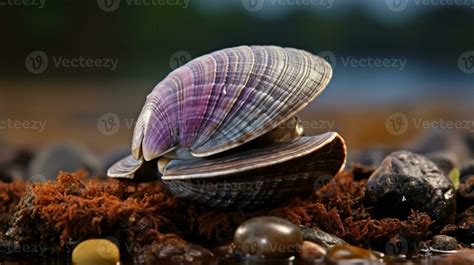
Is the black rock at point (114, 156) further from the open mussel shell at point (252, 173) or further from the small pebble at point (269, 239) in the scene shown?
the small pebble at point (269, 239)

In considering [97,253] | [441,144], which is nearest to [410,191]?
[97,253]

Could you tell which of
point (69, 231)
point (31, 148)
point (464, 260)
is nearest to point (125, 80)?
point (31, 148)

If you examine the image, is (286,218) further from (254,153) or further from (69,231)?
(69,231)

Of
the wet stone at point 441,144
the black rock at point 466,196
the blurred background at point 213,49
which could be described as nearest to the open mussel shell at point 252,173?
the black rock at point 466,196

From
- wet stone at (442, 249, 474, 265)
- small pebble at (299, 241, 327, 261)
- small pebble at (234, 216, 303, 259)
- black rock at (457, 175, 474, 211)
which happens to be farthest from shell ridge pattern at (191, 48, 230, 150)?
black rock at (457, 175, 474, 211)

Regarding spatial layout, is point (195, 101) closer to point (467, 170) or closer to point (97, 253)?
point (97, 253)

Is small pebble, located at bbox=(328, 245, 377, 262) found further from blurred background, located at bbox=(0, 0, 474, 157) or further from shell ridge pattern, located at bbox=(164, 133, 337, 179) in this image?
blurred background, located at bbox=(0, 0, 474, 157)
